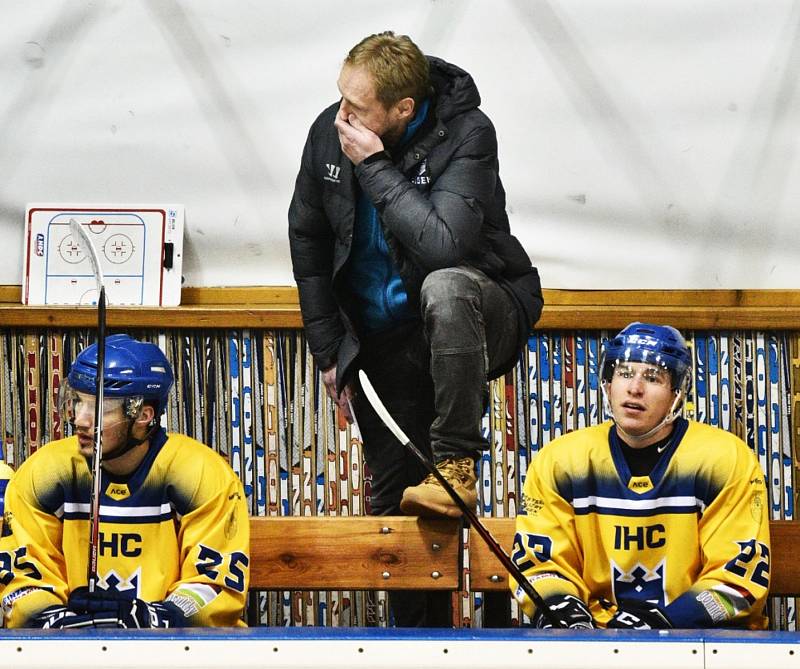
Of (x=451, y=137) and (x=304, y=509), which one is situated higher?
(x=451, y=137)

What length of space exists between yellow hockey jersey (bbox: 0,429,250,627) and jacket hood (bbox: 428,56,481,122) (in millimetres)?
873

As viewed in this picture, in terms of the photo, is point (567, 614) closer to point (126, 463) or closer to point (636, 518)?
point (636, 518)

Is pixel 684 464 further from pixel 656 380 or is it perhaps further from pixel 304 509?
pixel 304 509

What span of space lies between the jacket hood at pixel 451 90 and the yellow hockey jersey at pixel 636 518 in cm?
72

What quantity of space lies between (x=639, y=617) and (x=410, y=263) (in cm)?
83

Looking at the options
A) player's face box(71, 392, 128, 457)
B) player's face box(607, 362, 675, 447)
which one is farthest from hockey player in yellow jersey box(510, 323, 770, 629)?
player's face box(71, 392, 128, 457)

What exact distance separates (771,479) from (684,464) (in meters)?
1.22

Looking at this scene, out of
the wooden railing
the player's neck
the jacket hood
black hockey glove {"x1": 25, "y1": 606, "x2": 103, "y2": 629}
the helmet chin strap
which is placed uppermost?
the jacket hood

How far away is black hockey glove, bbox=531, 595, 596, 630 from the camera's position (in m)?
2.66

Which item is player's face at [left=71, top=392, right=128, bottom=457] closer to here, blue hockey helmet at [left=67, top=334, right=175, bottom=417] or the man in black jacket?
blue hockey helmet at [left=67, top=334, right=175, bottom=417]

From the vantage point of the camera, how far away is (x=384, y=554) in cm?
305

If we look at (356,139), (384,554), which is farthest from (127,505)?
(356,139)

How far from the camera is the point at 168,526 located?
2955 millimetres

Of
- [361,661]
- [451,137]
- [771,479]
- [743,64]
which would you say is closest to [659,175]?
[743,64]
